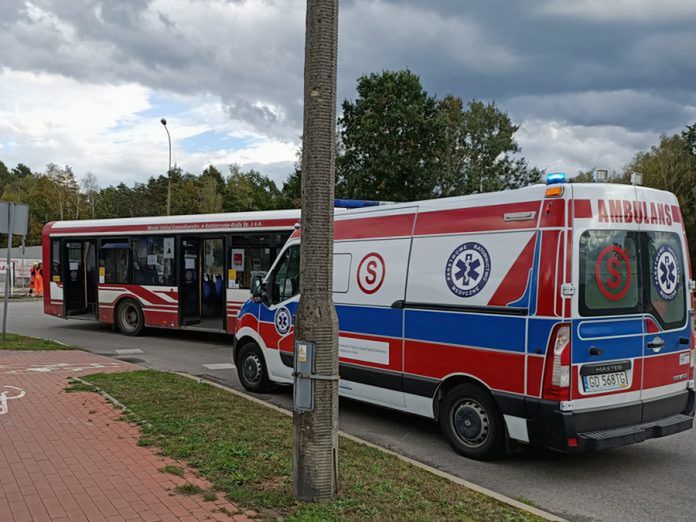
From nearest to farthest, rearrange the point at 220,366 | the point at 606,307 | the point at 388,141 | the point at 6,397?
the point at 606,307
the point at 6,397
the point at 220,366
the point at 388,141

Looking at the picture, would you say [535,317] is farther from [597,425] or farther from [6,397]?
[6,397]

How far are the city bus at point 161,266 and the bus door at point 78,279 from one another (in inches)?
1.0

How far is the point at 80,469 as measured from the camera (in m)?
5.18

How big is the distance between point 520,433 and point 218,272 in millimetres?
10014

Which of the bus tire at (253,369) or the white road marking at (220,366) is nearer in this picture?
the bus tire at (253,369)

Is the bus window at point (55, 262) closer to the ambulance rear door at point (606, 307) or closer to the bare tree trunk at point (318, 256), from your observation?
A: the bare tree trunk at point (318, 256)

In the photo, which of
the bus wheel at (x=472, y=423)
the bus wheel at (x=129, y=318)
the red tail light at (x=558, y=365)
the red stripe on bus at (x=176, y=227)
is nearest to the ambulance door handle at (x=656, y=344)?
the red tail light at (x=558, y=365)

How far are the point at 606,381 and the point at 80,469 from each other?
14.7 ft

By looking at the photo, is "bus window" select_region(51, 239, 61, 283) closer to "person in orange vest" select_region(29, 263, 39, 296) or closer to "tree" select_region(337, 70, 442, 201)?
"person in orange vest" select_region(29, 263, 39, 296)

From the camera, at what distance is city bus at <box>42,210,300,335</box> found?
13.7 metres

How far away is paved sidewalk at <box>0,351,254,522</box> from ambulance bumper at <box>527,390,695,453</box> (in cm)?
259

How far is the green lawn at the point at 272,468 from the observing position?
4.38 meters

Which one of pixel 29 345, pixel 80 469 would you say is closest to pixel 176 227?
pixel 29 345

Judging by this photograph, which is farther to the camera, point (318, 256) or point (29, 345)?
point (29, 345)
